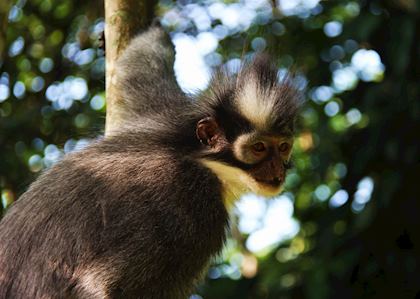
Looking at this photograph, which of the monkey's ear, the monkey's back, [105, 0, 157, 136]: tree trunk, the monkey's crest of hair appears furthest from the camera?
[105, 0, 157, 136]: tree trunk

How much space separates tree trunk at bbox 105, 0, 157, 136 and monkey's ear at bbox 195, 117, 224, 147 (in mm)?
718

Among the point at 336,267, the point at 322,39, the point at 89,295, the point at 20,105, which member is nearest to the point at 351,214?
the point at 336,267

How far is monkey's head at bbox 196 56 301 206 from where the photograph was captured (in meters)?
5.75

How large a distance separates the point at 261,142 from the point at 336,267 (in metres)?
2.05

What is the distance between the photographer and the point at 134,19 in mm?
6535

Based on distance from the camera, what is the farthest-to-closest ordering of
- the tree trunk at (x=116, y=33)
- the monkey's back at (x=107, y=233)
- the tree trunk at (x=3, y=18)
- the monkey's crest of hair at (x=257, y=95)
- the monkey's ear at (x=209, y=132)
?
the tree trunk at (x=3, y=18), the tree trunk at (x=116, y=33), the monkey's ear at (x=209, y=132), the monkey's crest of hair at (x=257, y=95), the monkey's back at (x=107, y=233)

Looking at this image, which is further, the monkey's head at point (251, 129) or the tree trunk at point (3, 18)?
the tree trunk at point (3, 18)

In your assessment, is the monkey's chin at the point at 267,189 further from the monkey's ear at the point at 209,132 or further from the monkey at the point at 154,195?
the monkey's ear at the point at 209,132

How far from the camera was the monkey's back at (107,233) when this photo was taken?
5324mm

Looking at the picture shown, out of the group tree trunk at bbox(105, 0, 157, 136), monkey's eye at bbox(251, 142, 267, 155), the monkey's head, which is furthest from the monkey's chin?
tree trunk at bbox(105, 0, 157, 136)

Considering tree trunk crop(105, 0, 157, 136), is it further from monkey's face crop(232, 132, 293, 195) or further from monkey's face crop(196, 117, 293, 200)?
monkey's face crop(232, 132, 293, 195)

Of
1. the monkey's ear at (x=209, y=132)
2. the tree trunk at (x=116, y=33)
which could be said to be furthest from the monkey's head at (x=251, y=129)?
the tree trunk at (x=116, y=33)

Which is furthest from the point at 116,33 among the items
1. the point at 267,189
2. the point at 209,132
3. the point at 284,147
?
the point at 267,189

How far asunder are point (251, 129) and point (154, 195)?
84 cm
